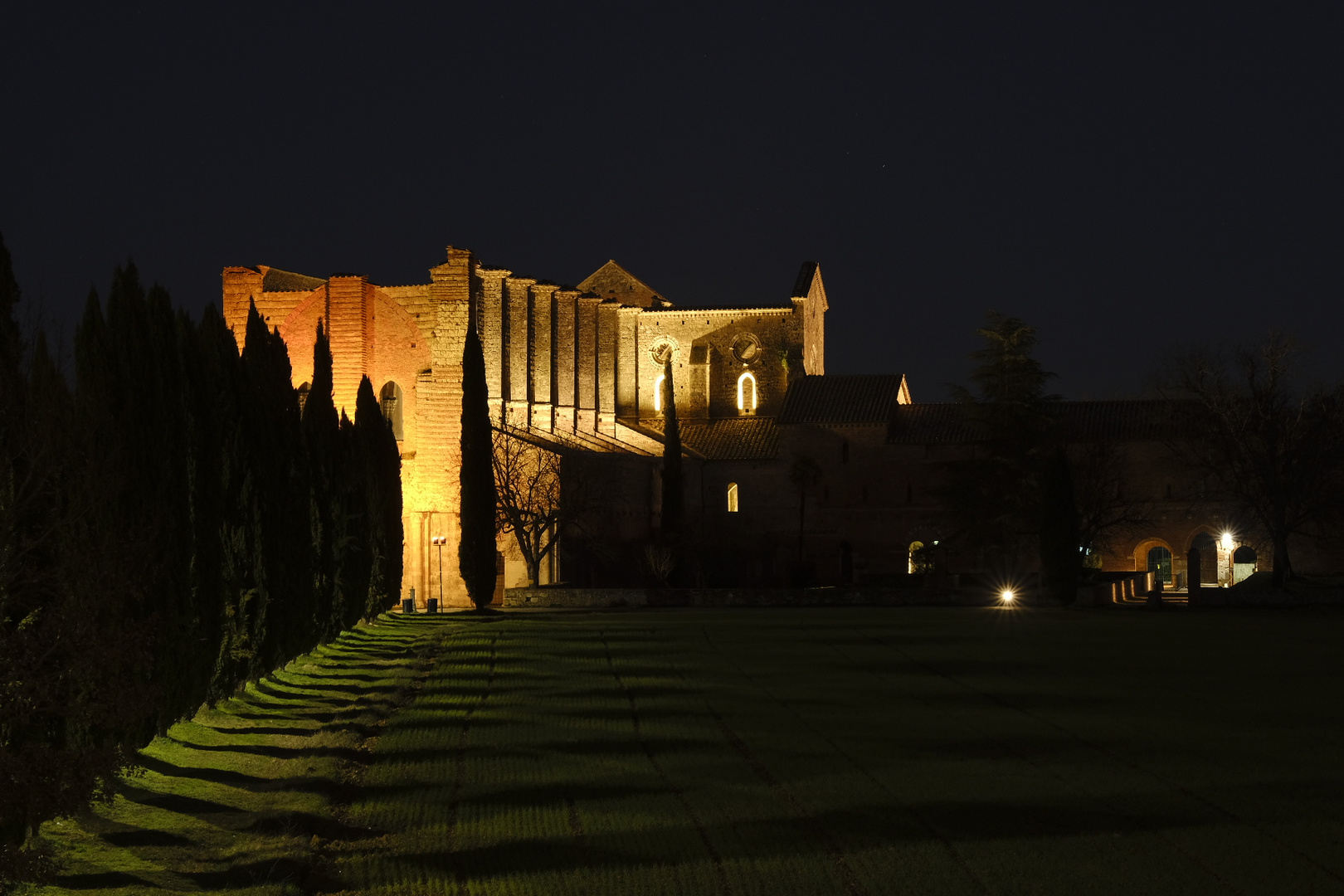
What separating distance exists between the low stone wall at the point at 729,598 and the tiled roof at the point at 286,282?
378 inches

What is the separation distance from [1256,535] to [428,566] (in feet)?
84.7

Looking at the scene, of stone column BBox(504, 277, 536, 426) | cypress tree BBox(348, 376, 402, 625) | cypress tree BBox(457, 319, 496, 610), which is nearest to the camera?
cypress tree BBox(348, 376, 402, 625)

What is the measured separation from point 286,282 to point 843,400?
67.7 feet

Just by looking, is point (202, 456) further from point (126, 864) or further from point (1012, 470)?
point (1012, 470)

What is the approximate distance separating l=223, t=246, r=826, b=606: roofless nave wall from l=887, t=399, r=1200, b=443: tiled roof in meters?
8.55

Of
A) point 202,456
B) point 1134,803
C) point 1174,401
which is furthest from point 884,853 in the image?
point 1174,401

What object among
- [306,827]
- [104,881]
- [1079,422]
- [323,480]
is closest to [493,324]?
[1079,422]

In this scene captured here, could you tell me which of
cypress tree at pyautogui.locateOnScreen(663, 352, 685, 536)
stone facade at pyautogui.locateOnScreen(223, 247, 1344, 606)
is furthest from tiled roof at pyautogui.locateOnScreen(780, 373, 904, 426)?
cypress tree at pyautogui.locateOnScreen(663, 352, 685, 536)

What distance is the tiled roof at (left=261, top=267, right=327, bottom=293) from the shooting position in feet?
115

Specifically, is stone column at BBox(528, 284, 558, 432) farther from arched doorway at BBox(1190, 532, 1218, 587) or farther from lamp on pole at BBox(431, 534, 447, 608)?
arched doorway at BBox(1190, 532, 1218, 587)

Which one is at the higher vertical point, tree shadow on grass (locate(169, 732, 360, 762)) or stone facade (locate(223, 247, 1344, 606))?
stone facade (locate(223, 247, 1344, 606))

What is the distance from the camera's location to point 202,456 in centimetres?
1263

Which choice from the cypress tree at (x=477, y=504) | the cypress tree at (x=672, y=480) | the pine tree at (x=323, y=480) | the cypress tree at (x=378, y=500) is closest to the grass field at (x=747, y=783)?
the pine tree at (x=323, y=480)

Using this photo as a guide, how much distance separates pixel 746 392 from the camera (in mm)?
56219
